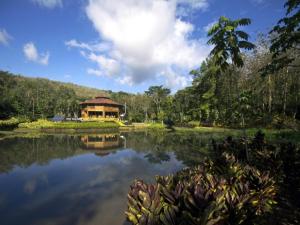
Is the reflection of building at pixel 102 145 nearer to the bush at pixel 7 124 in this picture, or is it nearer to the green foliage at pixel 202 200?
the green foliage at pixel 202 200

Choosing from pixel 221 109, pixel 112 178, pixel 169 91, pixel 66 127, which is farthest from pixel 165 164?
pixel 169 91

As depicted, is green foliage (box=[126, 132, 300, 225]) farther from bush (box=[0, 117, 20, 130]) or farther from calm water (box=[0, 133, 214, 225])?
bush (box=[0, 117, 20, 130])

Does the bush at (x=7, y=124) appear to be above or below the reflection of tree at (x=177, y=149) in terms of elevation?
above

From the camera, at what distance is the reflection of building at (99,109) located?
188ft

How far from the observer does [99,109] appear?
57125mm

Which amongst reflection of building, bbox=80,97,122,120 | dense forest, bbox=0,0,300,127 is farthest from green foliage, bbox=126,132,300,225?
reflection of building, bbox=80,97,122,120

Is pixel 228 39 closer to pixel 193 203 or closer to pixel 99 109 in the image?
pixel 193 203

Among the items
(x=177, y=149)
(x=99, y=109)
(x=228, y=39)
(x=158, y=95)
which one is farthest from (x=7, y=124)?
(x=158, y=95)

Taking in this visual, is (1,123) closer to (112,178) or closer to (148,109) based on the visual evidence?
(112,178)

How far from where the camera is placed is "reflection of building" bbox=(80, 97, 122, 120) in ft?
188

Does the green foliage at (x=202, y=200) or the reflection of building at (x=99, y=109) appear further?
the reflection of building at (x=99, y=109)

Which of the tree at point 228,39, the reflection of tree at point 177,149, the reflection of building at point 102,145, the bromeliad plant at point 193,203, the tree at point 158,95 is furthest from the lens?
the tree at point 158,95

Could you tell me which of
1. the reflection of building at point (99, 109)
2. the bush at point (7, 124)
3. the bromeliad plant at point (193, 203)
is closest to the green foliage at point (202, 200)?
the bromeliad plant at point (193, 203)

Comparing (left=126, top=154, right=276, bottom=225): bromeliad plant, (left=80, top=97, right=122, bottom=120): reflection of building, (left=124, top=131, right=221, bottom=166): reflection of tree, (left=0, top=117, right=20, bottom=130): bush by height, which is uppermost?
(left=80, top=97, right=122, bottom=120): reflection of building
